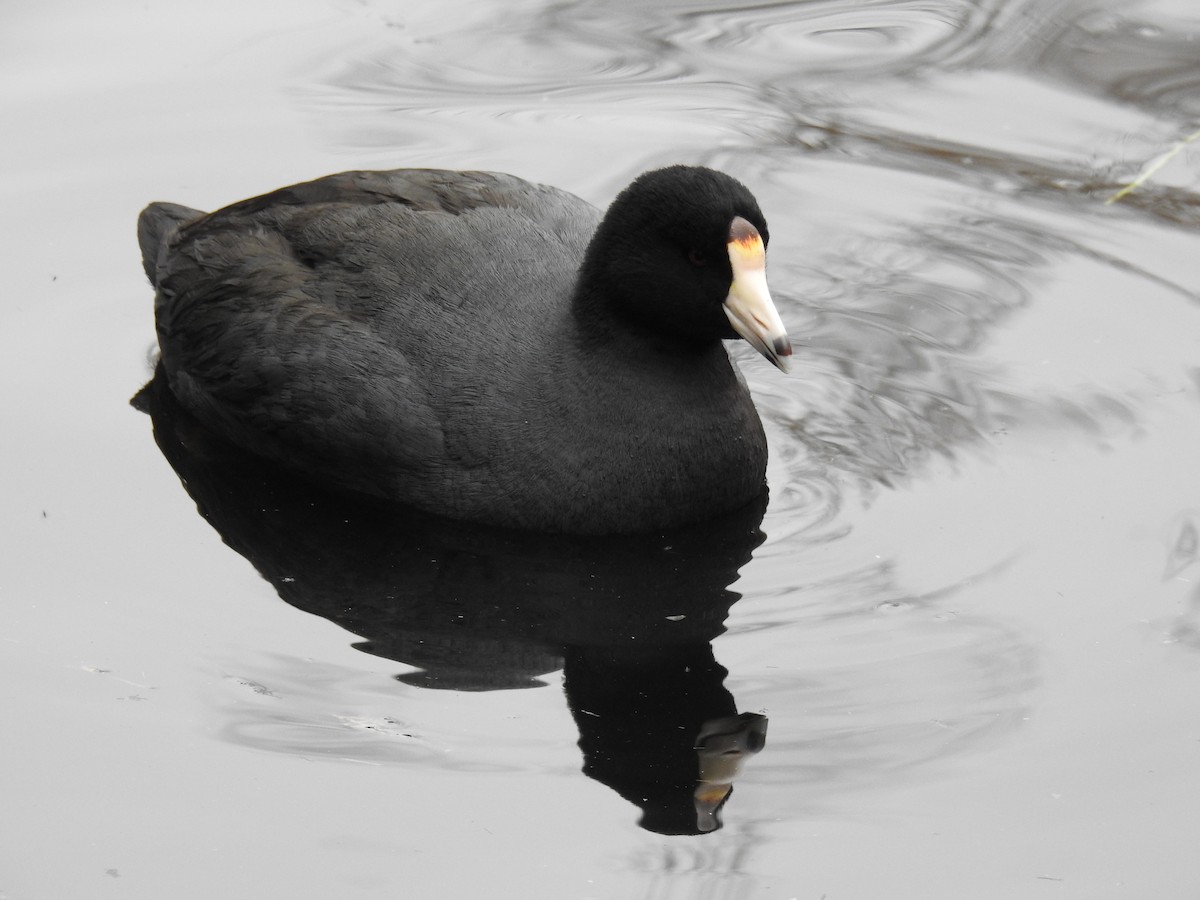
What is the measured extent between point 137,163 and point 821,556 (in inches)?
152

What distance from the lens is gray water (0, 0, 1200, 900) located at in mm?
4594

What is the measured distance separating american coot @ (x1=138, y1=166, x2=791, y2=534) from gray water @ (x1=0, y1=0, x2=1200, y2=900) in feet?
0.91

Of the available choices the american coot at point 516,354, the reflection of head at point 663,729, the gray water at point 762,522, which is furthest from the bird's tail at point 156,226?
the reflection of head at point 663,729

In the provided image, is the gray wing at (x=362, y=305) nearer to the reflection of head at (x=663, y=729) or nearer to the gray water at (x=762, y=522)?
the gray water at (x=762, y=522)

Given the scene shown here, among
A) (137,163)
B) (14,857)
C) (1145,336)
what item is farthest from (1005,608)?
(137,163)

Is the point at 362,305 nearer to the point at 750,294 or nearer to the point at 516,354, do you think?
the point at 516,354

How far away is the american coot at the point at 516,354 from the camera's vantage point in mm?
5840

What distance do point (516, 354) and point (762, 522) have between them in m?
0.93

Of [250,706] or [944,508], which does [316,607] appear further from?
[944,508]

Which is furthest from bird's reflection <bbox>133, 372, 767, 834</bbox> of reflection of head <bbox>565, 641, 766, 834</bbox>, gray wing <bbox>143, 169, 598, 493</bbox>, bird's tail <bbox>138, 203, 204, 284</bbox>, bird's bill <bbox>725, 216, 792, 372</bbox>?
bird's tail <bbox>138, 203, 204, 284</bbox>

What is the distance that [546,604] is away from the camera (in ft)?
18.2

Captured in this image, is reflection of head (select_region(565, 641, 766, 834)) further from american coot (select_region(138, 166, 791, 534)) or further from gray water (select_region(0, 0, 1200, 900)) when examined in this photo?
american coot (select_region(138, 166, 791, 534))

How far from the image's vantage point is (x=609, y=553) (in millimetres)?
5840

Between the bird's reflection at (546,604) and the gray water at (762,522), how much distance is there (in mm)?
27
